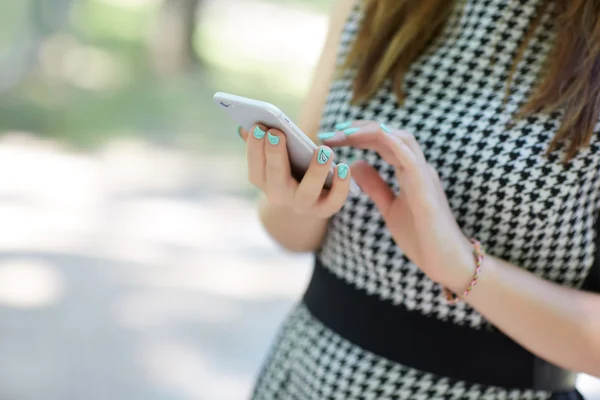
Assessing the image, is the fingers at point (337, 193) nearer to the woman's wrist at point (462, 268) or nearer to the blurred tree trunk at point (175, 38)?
the woman's wrist at point (462, 268)

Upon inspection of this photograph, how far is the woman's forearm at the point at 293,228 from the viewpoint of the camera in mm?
1010

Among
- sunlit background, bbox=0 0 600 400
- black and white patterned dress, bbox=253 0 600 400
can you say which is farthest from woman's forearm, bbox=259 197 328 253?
sunlit background, bbox=0 0 600 400

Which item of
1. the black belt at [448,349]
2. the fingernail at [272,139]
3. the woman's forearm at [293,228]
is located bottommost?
the black belt at [448,349]

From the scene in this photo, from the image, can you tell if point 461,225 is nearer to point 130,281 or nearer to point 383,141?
point 383,141

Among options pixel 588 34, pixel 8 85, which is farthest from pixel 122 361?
pixel 8 85

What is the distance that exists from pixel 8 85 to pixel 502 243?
3.98 meters

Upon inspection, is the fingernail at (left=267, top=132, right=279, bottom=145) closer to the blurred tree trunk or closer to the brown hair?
the brown hair

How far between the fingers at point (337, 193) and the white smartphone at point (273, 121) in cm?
1

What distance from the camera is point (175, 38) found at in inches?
196

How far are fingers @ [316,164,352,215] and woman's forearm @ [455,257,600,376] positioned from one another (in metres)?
0.19

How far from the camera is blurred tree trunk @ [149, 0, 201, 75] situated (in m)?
4.85

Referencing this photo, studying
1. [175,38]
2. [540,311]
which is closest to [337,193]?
[540,311]

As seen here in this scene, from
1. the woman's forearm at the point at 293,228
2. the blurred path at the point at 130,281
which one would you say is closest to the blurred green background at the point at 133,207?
the blurred path at the point at 130,281

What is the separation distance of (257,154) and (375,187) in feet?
0.56
